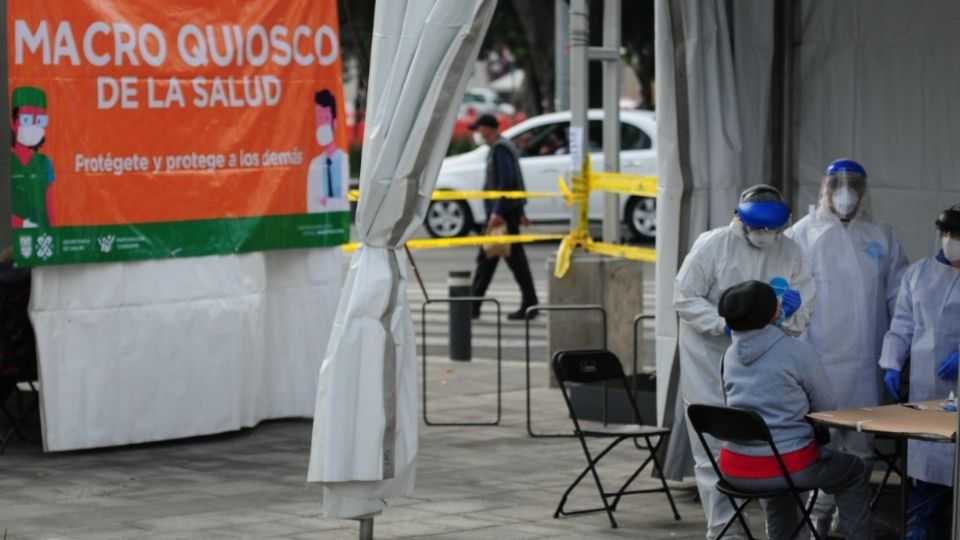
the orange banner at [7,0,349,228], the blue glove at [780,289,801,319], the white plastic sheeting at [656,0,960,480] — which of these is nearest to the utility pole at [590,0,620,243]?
the orange banner at [7,0,349,228]

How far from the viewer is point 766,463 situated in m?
7.38

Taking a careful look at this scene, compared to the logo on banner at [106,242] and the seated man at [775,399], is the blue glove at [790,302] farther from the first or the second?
the logo on banner at [106,242]

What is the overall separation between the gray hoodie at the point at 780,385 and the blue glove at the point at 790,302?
2.20ft

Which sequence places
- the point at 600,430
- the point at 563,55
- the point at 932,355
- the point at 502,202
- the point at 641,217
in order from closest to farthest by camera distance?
the point at 932,355, the point at 600,430, the point at 502,202, the point at 563,55, the point at 641,217

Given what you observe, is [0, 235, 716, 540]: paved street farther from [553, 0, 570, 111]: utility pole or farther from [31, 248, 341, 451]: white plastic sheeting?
[553, 0, 570, 111]: utility pole

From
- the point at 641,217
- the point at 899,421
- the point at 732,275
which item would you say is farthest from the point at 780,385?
the point at 641,217

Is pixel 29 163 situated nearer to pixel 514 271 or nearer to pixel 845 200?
pixel 845 200

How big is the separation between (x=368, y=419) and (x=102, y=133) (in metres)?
3.27

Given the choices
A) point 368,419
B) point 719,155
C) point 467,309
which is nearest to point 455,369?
point 467,309

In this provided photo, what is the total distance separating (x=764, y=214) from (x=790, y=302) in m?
0.42

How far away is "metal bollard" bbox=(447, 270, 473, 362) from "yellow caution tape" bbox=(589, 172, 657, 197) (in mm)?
2062

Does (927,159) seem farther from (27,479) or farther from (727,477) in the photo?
(27,479)

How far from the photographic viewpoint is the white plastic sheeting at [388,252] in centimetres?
783

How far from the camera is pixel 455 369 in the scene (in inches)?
564
